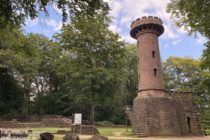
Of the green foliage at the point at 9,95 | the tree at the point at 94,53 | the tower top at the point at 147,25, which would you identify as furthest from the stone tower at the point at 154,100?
the green foliage at the point at 9,95

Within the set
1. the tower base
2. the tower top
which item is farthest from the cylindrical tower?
the tower base

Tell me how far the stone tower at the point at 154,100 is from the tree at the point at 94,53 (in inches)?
141

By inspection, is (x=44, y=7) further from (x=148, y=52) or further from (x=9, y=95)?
(x=9, y=95)

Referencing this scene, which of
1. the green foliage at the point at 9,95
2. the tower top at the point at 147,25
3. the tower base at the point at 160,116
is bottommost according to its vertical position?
the tower base at the point at 160,116

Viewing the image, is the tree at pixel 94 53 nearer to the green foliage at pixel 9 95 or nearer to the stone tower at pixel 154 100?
the stone tower at pixel 154 100

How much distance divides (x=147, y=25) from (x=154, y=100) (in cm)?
Answer: 731

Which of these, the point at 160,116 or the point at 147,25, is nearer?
the point at 160,116

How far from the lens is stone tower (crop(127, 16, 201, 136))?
2448 centimetres

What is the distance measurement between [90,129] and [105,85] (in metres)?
9.29

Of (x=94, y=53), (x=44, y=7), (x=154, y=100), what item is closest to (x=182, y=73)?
(x=94, y=53)

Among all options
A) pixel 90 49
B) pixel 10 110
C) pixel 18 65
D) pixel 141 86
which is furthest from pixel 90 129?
pixel 10 110

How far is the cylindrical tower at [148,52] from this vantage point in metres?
26.3

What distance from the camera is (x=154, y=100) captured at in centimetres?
2520

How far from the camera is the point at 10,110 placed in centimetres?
4188
